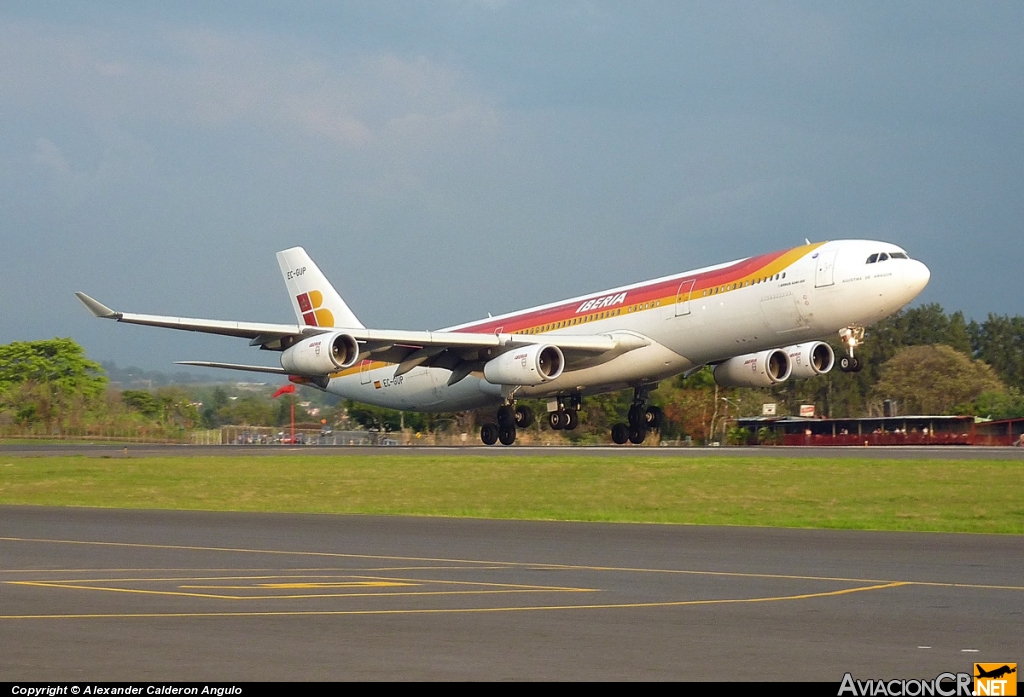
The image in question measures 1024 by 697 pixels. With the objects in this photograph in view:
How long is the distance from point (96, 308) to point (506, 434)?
15.9 m

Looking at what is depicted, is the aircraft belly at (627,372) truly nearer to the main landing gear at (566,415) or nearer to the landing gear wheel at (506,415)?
the landing gear wheel at (506,415)

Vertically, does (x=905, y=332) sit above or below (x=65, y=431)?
above

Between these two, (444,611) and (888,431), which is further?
(888,431)

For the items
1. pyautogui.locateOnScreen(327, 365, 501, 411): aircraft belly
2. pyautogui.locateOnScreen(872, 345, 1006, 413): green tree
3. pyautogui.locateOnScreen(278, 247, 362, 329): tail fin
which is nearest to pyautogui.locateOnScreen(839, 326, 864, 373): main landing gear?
pyautogui.locateOnScreen(327, 365, 501, 411): aircraft belly

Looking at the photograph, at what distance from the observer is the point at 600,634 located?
10.4 m

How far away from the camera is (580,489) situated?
98.0 feet

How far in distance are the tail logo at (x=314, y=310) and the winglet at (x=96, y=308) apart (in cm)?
1628

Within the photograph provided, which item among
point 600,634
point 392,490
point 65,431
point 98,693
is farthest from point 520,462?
point 65,431

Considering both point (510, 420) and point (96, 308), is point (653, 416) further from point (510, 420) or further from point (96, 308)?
point (96, 308)

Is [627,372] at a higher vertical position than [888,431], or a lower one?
higher

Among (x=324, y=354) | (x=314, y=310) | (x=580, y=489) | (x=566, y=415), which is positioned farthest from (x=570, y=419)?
(x=580, y=489)

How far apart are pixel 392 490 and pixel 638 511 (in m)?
7.29

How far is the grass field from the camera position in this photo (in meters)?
24.9

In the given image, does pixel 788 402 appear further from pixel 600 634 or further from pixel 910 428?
pixel 600 634
